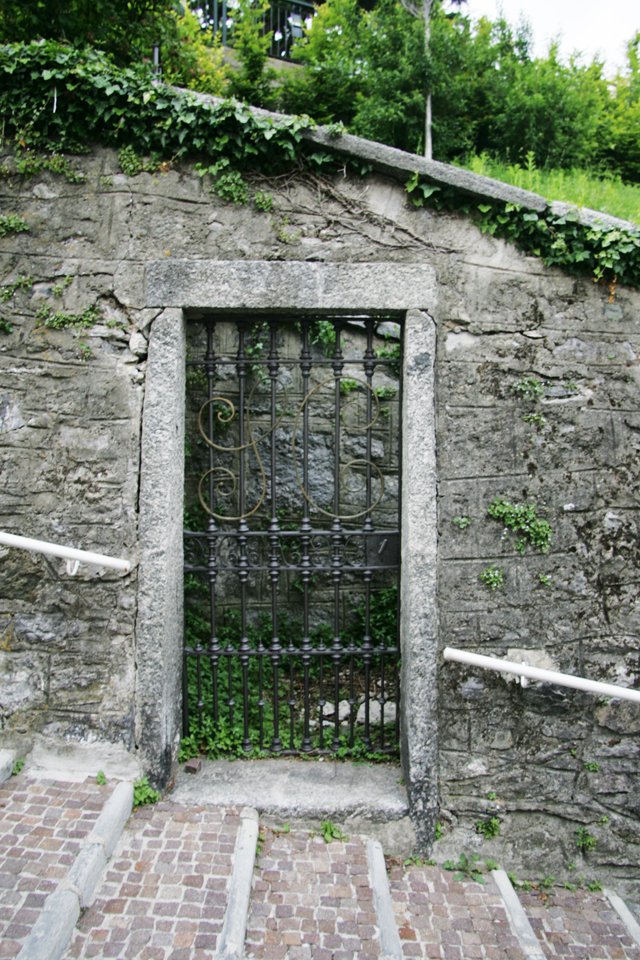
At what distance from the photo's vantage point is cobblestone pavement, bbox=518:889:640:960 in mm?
2299

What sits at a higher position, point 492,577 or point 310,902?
point 492,577

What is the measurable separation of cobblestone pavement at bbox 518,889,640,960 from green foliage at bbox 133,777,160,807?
1.79m

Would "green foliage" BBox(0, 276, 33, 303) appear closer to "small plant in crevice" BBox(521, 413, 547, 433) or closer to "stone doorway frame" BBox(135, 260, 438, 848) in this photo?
"stone doorway frame" BBox(135, 260, 438, 848)

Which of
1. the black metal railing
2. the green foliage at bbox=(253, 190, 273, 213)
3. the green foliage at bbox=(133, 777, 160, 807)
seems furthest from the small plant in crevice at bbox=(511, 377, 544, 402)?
the black metal railing

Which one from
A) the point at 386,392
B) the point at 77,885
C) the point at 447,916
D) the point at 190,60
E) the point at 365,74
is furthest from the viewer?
the point at 365,74

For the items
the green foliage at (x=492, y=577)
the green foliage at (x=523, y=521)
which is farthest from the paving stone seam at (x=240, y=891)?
the green foliage at (x=523, y=521)

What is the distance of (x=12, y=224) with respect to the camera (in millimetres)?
2510

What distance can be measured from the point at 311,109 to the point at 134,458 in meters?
4.74

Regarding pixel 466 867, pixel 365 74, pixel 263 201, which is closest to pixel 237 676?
pixel 466 867

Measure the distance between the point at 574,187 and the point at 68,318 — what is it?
3.60 m

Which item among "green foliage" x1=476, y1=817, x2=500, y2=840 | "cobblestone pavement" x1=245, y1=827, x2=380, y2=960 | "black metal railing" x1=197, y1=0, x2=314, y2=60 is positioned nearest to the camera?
"cobblestone pavement" x1=245, y1=827, x2=380, y2=960

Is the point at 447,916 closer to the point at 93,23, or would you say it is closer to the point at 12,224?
the point at 12,224

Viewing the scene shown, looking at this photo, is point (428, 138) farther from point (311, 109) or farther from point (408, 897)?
point (408, 897)

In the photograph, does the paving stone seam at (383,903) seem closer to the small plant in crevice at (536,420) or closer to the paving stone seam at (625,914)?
the paving stone seam at (625,914)
